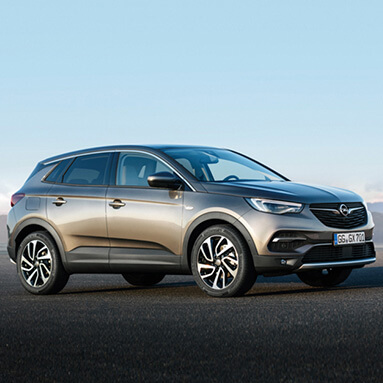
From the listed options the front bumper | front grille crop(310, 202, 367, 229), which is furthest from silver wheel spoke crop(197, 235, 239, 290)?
front grille crop(310, 202, 367, 229)

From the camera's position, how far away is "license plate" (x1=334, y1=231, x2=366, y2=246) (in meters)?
8.74

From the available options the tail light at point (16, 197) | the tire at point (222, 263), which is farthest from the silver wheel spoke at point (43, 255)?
the tire at point (222, 263)

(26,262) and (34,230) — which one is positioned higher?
(34,230)

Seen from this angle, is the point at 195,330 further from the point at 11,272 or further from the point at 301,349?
Result: the point at 11,272

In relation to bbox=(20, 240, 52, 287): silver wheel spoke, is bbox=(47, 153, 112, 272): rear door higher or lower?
higher

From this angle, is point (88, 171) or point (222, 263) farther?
point (88, 171)

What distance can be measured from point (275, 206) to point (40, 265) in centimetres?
Result: 328

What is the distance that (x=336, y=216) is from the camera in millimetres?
8797

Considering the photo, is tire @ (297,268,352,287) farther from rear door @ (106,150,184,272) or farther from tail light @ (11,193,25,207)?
tail light @ (11,193,25,207)

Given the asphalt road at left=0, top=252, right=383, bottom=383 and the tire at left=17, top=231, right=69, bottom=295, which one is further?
the tire at left=17, top=231, right=69, bottom=295

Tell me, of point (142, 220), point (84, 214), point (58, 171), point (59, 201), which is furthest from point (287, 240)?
point (58, 171)

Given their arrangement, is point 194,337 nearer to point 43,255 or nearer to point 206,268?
point 206,268

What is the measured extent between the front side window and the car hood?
86cm

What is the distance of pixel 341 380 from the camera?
441cm
